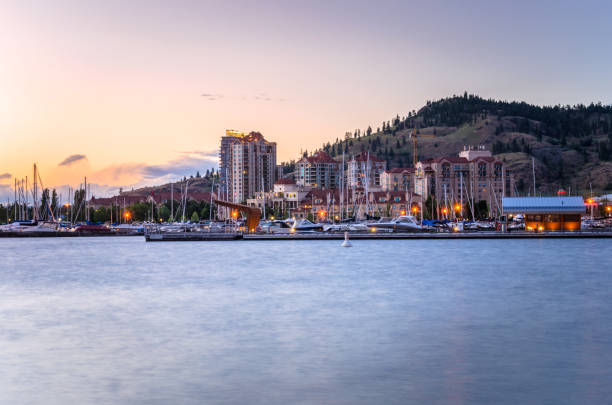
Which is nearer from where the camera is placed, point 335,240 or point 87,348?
point 87,348

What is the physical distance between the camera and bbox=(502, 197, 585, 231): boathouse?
88.8 m

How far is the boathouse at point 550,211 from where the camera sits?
291 feet

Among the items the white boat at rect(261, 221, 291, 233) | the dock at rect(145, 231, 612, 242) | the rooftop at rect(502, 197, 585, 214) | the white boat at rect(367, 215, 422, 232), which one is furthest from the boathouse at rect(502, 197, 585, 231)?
the white boat at rect(261, 221, 291, 233)

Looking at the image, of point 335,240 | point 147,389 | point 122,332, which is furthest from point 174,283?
point 335,240

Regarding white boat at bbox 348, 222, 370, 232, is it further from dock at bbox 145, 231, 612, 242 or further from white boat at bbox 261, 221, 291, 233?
white boat at bbox 261, 221, 291, 233

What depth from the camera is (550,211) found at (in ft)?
294

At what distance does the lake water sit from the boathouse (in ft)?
141

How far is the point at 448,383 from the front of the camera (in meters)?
15.1

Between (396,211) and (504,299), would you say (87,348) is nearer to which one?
(504,299)

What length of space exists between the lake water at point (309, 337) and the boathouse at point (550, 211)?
43.0 meters

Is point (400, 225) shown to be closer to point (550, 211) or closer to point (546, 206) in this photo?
point (546, 206)

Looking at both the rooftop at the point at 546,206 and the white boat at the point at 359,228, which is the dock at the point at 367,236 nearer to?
the rooftop at the point at 546,206

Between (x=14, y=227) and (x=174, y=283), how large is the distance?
328 feet

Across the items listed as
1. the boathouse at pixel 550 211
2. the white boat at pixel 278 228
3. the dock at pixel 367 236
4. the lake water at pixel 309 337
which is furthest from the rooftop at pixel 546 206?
the lake water at pixel 309 337
